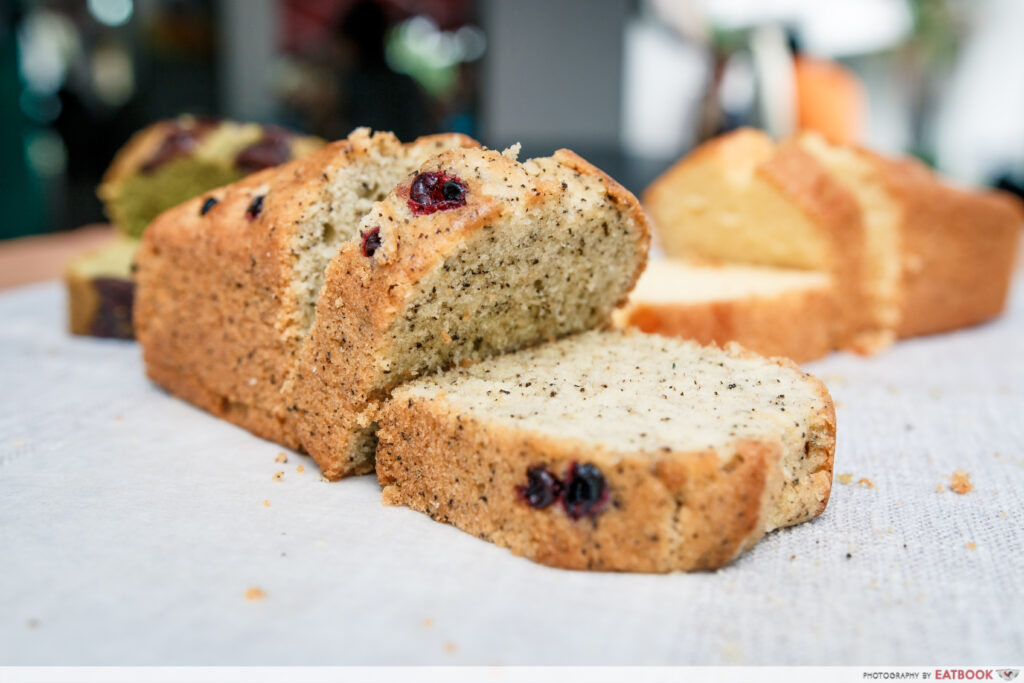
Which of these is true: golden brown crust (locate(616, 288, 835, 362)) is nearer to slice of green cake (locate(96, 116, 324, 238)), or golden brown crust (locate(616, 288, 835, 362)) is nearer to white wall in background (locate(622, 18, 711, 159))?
slice of green cake (locate(96, 116, 324, 238))

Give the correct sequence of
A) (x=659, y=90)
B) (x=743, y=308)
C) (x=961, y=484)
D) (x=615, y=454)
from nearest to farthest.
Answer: (x=615, y=454) < (x=961, y=484) < (x=743, y=308) < (x=659, y=90)

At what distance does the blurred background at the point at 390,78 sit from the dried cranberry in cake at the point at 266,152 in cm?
228

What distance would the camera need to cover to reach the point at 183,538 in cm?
167

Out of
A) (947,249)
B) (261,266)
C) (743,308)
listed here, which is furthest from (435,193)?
(947,249)

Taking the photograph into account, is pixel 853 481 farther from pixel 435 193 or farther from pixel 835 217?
pixel 835 217

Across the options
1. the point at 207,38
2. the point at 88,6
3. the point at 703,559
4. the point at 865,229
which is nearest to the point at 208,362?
the point at 703,559

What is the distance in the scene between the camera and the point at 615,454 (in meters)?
1.54

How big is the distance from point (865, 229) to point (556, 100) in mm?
4932

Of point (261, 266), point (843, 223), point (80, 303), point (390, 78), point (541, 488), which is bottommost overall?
point (80, 303)

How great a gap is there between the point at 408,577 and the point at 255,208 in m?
1.32

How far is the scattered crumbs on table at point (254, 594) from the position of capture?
142 centimetres

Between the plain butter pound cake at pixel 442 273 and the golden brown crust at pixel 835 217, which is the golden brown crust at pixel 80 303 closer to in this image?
the plain butter pound cake at pixel 442 273

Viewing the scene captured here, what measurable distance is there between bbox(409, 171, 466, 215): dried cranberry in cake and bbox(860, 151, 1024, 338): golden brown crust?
263cm

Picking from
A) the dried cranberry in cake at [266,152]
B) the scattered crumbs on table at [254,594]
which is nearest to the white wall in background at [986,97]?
the dried cranberry in cake at [266,152]
